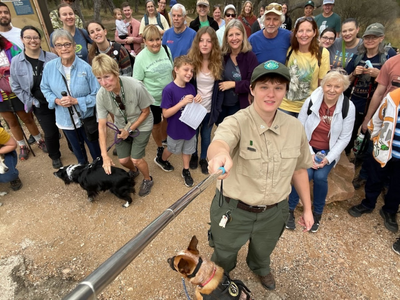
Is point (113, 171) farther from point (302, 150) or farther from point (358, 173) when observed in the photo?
point (358, 173)

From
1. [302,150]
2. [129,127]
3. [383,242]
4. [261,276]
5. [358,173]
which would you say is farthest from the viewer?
[358,173]

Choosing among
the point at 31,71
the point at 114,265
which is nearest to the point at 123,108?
the point at 31,71

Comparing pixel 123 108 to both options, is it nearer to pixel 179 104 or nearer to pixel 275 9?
pixel 179 104

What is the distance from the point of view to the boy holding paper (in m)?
3.64

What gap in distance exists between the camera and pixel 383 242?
3.37m

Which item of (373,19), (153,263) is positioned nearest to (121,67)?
(153,263)

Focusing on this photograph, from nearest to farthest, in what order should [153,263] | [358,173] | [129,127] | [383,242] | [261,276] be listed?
[261,276], [153,263], [383,242], [129,127], [358,173]

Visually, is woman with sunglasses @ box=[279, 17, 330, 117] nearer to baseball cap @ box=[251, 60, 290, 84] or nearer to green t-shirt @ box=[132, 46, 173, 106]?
green t-shirt @ box=[132, 46, 173, 106]

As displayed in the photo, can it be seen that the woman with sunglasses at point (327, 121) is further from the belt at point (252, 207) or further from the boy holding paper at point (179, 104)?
the boy holding paper at point (179, 104)

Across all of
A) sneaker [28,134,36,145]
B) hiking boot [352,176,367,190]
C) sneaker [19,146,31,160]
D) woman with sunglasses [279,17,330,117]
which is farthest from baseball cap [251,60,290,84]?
sneaker [28,134,36,145]

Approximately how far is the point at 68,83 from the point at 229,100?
8.45ft

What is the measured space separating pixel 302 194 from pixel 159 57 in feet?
10.4

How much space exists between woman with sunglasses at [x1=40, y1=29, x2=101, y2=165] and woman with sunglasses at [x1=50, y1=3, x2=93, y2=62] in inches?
34.9

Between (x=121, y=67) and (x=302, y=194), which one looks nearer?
(x=302, y=194)
